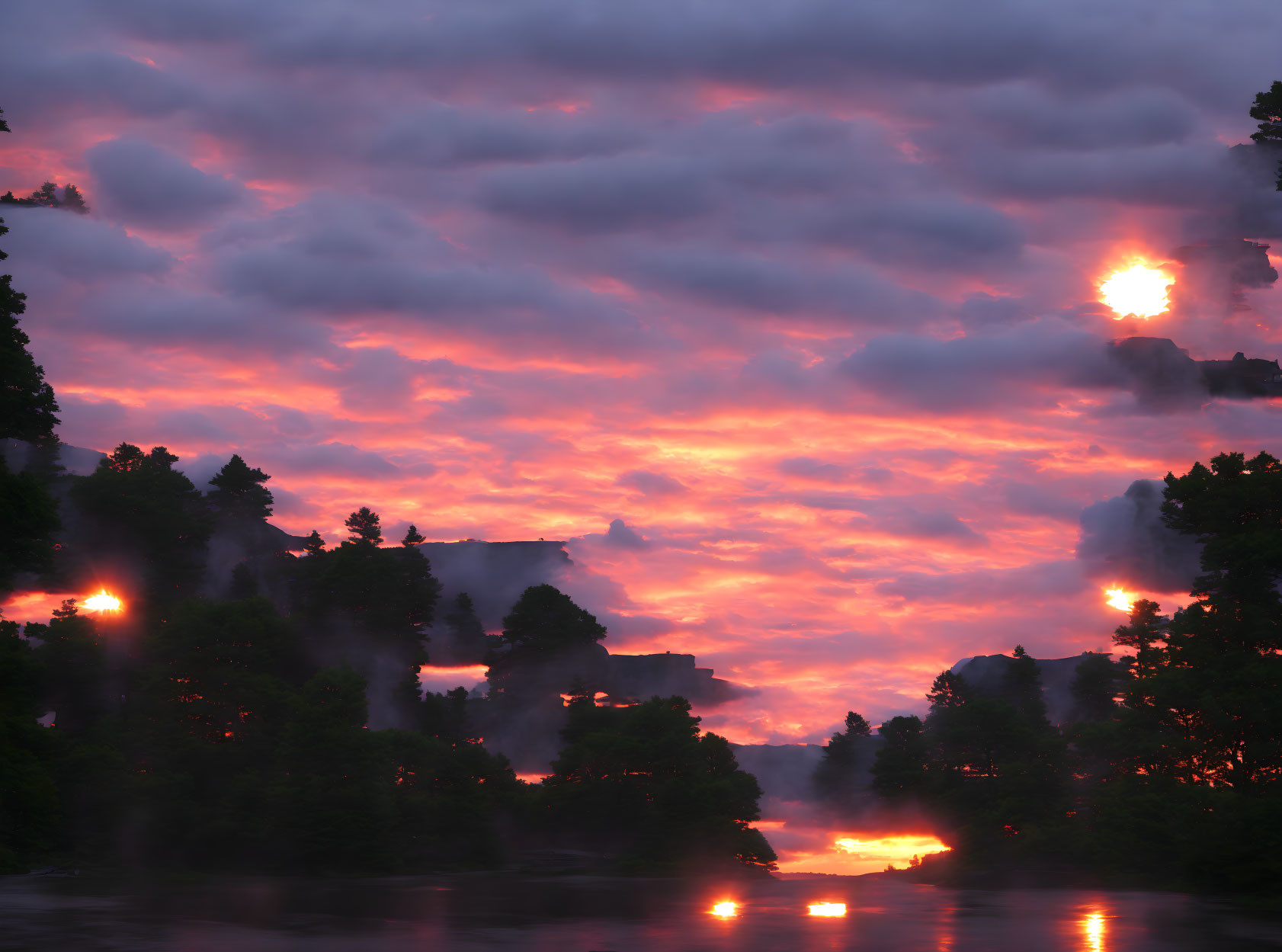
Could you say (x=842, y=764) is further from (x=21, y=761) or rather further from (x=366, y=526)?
(x=21, y=761)

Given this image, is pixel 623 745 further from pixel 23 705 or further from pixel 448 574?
pixel 448 574

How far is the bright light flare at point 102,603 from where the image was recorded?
92125 mm

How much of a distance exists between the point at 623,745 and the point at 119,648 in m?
A: 38.3

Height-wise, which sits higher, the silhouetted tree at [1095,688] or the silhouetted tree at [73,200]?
the silhouetted tree at [73,200]

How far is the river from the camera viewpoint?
75.4 feet

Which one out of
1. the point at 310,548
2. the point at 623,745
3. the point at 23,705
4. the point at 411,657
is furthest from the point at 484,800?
the point at 23,705

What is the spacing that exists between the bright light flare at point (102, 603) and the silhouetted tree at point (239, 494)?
25092 mm

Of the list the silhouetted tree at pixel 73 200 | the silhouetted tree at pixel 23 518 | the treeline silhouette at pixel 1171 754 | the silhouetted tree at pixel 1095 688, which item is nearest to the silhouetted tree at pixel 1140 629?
the treeline silhouette at pixel 1171 754

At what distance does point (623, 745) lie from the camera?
88688 mm

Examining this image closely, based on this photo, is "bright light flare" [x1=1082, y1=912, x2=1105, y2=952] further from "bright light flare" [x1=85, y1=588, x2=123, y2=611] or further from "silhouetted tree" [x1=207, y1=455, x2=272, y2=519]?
"silhouetted tree" [x1=207, y1=455, x2=272, y2=519]

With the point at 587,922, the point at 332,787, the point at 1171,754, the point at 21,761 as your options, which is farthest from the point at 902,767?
the point at 21,761

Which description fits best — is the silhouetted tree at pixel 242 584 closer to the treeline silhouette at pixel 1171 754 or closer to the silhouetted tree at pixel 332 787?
the silhouetted tree at pixel 332 787

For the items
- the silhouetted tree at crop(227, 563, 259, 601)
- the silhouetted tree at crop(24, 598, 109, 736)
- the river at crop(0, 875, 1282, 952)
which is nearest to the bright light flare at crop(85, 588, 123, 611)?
the silhouetted tree at crop(24, 598, 109, 736)

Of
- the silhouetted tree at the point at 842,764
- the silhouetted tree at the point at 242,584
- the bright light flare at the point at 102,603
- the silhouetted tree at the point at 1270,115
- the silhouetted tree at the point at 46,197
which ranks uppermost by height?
the silhouetted tree at the point at 46,197
